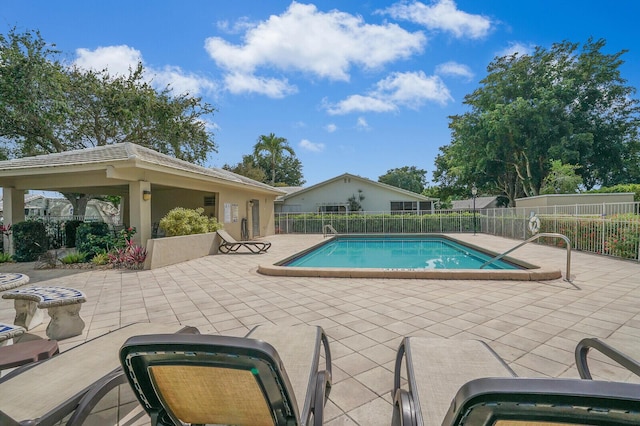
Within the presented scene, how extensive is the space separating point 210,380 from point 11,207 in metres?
13.0

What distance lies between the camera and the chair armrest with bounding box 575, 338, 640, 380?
1566 millimetres

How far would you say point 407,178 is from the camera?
161ft

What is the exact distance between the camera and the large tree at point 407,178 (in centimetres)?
4800

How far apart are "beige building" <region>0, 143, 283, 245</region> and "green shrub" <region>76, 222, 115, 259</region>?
3.04 ft

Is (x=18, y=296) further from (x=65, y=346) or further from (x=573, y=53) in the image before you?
(x=573, y=53)

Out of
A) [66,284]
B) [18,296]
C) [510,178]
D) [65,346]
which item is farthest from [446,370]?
[510,178]

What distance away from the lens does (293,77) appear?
16.1 metres

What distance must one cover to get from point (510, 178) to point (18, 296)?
33.1 metres

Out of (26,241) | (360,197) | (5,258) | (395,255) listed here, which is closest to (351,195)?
(360,197)

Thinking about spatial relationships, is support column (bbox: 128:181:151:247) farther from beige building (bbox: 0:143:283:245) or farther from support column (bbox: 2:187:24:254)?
support column (bbox: 2:187:24:254)

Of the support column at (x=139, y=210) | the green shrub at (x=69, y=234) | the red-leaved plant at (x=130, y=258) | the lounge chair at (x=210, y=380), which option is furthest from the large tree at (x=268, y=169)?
the lounge chair at (x=210, y=380)

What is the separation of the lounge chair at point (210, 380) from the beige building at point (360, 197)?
20.6 meters

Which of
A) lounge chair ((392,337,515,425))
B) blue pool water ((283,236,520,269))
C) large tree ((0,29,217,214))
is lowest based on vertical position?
blue pool water ((283,236,520,269))

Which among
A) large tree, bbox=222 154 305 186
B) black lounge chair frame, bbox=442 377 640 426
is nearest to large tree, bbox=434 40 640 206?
large tree, bbox=222 154 305 186
